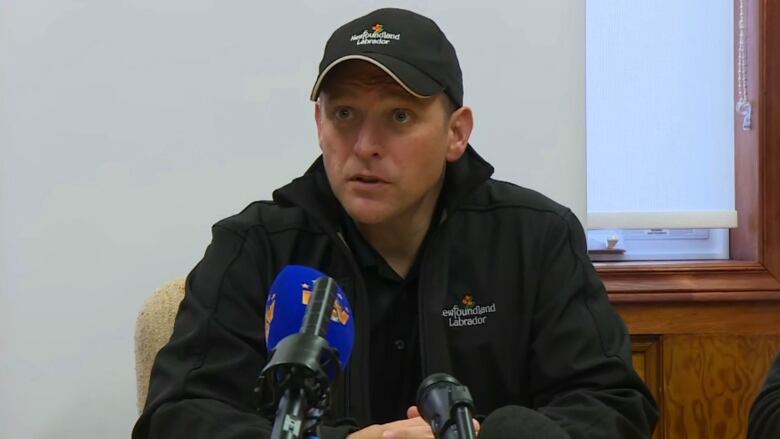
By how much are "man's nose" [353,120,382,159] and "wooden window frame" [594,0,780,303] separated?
3.57 ft

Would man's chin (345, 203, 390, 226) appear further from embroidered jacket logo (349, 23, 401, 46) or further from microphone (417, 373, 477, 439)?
microphone (417, 373, 477, 439)

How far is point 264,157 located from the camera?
2.34m

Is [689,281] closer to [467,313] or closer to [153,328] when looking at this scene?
[467,313]

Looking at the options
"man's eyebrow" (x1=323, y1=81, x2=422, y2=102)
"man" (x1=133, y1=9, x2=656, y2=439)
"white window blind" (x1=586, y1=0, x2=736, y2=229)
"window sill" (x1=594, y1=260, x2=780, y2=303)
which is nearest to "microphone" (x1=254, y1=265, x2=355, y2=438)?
"man" (x1=133, y1=9, x2=656, y2=439)

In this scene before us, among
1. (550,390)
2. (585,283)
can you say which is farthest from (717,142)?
(550,390)

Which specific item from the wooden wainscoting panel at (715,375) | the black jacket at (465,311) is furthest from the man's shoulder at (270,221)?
the wooden wainscoting panel at (715,375)

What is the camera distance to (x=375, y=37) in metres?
1.51

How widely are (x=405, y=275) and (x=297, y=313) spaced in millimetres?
835

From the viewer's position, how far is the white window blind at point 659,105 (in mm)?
2465

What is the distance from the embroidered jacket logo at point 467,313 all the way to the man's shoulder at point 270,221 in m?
0.31

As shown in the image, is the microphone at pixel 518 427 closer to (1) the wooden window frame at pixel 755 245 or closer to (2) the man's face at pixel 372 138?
(2) the man's face at pixel 372 138

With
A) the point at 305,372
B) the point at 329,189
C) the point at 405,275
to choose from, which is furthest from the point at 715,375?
the point at 305,372

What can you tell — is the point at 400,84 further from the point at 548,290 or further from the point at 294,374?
the point at 294,374

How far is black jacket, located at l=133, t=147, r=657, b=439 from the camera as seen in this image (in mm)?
1457
